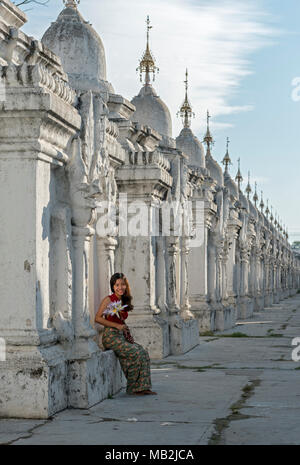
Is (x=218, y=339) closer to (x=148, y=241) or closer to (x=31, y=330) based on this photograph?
(x=148, y=241)

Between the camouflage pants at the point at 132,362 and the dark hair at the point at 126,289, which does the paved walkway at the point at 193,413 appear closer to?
the camouflage pants at the point at 132,362

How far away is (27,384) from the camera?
7.21 m

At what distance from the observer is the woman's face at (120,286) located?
30.1 feet

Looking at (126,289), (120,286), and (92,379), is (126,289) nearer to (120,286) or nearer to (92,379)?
(120,286)

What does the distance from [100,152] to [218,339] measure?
9561mm

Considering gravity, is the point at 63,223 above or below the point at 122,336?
above

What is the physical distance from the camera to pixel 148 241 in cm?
1245

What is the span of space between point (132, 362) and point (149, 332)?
141 inches

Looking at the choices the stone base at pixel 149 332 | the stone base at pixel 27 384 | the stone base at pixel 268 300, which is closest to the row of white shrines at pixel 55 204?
the stone base at pixel 27 384

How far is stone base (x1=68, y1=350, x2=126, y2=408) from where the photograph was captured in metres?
7.89

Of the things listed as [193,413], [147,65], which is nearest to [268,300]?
[147,65]
